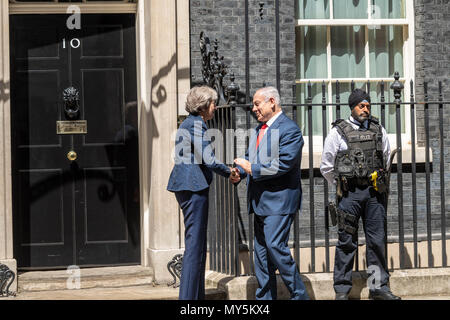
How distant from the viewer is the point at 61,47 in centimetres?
854

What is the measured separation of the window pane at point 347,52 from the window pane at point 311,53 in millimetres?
113

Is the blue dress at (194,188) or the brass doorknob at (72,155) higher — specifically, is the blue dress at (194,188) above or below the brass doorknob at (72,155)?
below

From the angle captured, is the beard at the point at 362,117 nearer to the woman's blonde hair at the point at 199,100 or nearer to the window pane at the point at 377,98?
the woman's blonde hair at the point at 199,100

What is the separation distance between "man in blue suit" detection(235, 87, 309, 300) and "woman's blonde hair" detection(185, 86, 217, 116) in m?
0.39

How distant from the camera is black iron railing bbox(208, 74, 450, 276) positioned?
759 cm

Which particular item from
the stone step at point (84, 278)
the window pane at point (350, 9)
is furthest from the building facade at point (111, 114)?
the window pane at point (350, 9)

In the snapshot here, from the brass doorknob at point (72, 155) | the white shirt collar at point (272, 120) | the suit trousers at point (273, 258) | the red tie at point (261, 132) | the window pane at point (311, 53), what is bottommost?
the suit trousers at point (273, 258)

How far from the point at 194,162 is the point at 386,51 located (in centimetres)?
361

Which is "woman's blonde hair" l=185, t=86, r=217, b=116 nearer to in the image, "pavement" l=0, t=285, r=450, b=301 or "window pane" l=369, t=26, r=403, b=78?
"pavement" l=0, t=285, r=450, b=301

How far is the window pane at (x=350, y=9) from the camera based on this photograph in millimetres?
9078

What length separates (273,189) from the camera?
6660 mm

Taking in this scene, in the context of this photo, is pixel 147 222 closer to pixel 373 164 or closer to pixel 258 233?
pixel 258 233

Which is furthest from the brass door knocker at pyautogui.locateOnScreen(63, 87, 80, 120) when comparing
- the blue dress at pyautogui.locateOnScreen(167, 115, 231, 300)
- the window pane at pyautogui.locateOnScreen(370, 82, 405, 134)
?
the window pane at pyautogui.locateOnScreen(370, 82, 405, 134)
